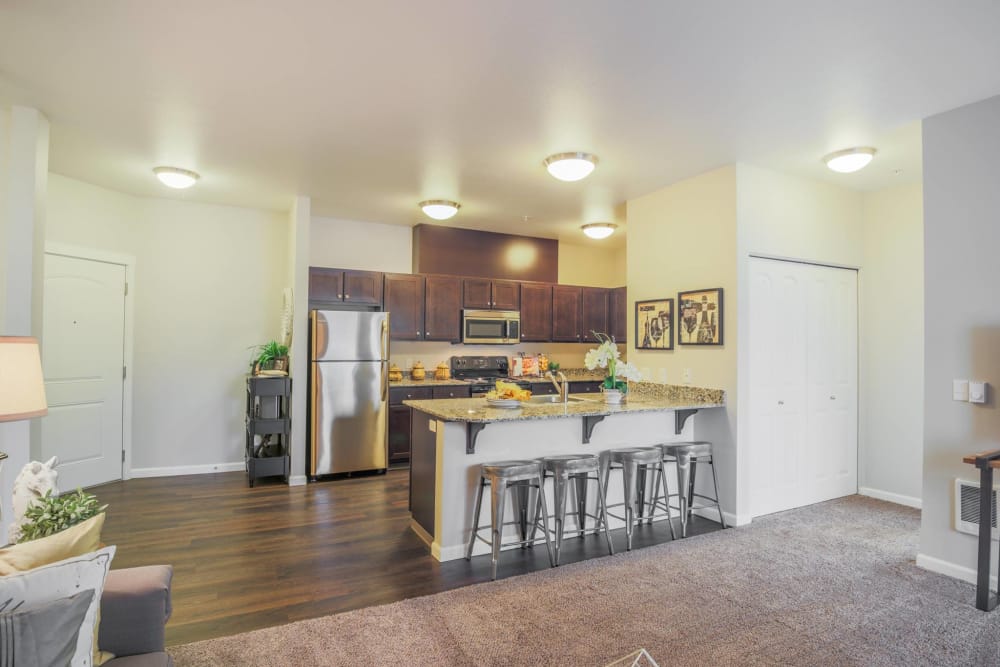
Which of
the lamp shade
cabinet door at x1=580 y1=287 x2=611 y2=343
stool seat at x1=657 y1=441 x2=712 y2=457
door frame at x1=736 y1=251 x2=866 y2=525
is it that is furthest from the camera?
cabinet door at x1=580 y1=287 x2=611 y2=343

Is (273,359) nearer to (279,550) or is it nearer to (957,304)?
(279,550)

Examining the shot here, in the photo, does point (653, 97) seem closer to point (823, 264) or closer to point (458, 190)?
point (458, 190)

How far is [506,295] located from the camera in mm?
6750

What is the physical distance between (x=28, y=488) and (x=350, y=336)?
3836mm

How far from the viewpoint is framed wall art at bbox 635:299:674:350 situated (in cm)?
473

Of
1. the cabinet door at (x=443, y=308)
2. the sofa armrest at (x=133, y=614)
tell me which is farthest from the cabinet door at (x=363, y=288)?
the sofa armrest at (x=133, y=614)

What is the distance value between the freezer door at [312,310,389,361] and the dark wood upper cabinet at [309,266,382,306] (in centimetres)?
38

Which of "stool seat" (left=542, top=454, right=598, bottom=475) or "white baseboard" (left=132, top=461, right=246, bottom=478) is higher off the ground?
"stool seat" (left=542, top=454, right=598, bottom=475)

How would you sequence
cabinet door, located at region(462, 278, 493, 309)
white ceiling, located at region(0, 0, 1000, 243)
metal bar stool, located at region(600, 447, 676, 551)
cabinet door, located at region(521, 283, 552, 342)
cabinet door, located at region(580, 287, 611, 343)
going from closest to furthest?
white ceiling, located at region(0, 0, 1000, 243) < metal bar stool, located at region(600, 447, 676, 551) < cabinet door, located at region(462, 278, 493, 309) < cabinet door, located at region(521, 283, 552, 342) < cabinet door, located at region(580, 287, 611, 343)

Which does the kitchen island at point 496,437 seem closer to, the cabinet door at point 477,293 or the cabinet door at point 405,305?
the cabinet door at point 405,305

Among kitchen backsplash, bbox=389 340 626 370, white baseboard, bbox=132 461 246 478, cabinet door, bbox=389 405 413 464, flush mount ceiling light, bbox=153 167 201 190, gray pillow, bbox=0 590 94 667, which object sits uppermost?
flush mount ceiling light, bbox=153 167 201 190

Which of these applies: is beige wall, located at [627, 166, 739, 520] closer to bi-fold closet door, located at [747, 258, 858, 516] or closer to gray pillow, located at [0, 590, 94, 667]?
bi-fold closet door, located at [747, 258, 858, 516]

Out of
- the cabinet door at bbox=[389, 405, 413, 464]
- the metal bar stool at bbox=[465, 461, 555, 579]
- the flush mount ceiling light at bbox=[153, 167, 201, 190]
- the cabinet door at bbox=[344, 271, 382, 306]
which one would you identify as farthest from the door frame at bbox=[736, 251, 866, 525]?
the flush mount ceiling light at bbox=[153, 167, 201, 190]

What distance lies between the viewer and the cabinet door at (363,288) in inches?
233
